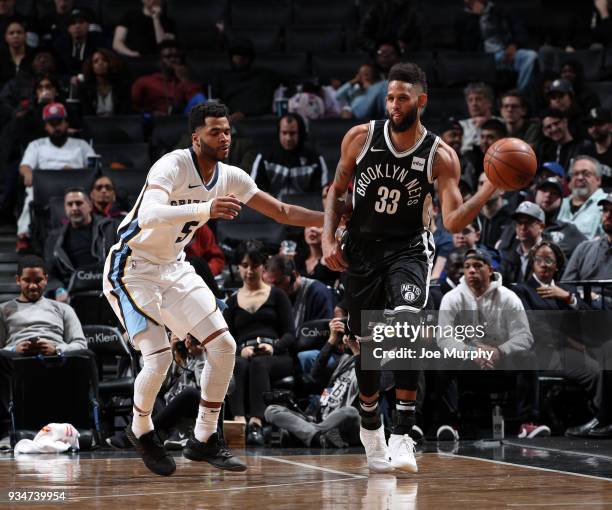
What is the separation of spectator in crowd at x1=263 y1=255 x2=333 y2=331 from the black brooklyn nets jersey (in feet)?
10.9

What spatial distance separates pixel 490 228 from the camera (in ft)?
35.1

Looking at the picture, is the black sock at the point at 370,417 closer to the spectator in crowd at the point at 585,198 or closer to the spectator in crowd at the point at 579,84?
the spectator in crowd at the point at 585,198

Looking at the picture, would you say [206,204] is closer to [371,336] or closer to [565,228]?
[371,336]

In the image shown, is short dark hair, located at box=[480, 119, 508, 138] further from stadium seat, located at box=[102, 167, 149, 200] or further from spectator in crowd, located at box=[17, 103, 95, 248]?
spectator in crowd, located at box=[17, 103, 95, 248]

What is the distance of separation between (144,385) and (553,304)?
4.01 metres

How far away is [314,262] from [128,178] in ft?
7.86

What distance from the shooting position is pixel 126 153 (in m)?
12.6

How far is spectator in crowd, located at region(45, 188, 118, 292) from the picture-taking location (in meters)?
10.5

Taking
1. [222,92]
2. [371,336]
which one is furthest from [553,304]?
[222,92]

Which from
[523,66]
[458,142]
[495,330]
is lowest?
[495,330]

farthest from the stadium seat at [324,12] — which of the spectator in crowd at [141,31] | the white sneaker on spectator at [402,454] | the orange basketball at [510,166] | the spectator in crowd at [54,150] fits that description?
the white sneaker on spectator at [402,454]

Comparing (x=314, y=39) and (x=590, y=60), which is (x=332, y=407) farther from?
(x=314, y=39)

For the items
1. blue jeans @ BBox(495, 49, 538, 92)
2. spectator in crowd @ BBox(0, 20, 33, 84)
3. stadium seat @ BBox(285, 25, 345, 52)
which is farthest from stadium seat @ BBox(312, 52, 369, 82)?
spectator in crowd @ BBox(0, 20, 33, 84)

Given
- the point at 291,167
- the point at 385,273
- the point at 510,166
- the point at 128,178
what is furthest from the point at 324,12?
the point at 510,166
